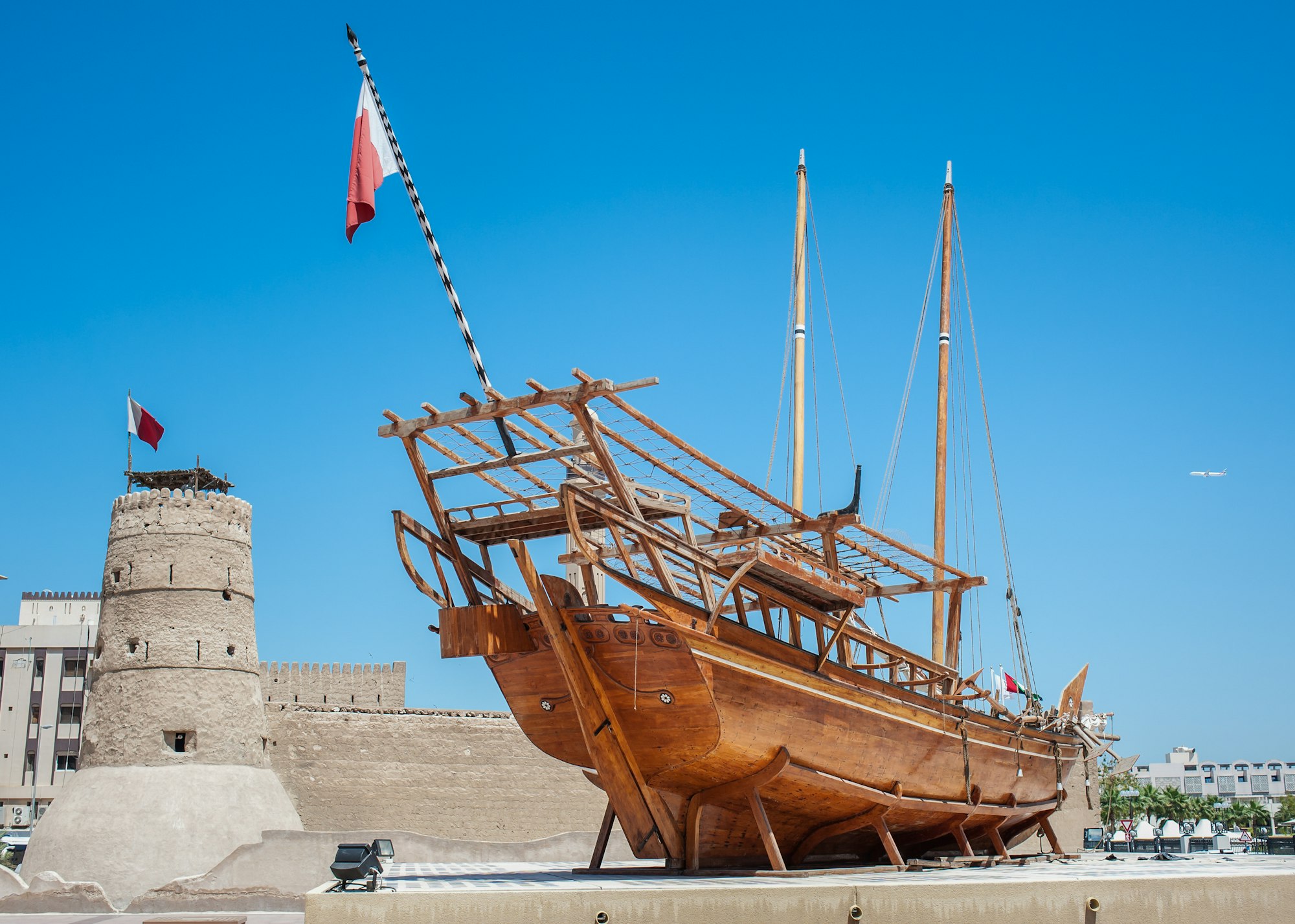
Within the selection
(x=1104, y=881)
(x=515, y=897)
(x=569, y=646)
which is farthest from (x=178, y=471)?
(x=1104, y=881)

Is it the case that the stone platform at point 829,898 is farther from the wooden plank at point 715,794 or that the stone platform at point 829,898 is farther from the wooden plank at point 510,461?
the wooden plank at point 510,461

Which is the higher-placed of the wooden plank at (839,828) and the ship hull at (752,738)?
the ship hull at (752,738)

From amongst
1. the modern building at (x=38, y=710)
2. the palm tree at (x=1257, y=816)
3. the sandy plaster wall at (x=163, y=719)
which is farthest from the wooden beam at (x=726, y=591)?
the palm tree at (x=1257, y=816)

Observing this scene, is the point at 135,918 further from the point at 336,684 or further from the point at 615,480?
the point at 615,480

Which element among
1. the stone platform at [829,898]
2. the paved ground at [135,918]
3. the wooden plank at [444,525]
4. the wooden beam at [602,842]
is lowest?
the paved ground at [135,918]

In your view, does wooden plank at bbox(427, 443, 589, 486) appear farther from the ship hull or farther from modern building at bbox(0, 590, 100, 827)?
modern building at bbox(0, 590, 100, 827)

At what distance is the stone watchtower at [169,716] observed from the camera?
83.4 feet

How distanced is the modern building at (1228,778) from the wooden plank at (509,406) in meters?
101

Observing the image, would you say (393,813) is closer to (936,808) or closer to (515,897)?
(936,808)

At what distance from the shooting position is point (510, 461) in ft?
43.3

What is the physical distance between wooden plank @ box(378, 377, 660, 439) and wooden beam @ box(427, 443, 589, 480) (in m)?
0.50

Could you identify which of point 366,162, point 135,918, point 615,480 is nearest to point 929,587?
point 615,480

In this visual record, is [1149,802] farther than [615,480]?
Yes

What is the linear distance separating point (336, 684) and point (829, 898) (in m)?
22.6
